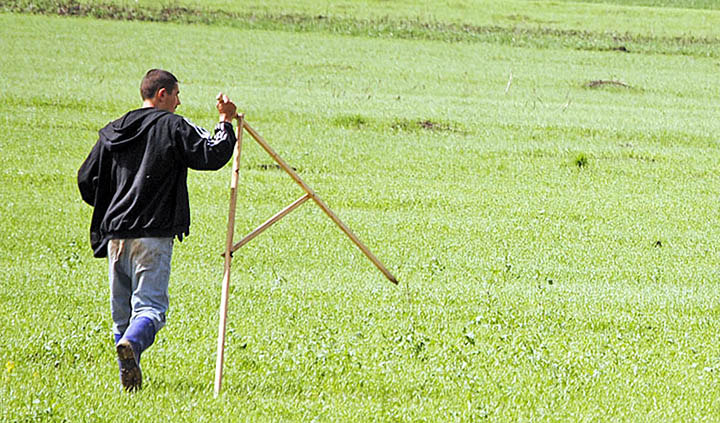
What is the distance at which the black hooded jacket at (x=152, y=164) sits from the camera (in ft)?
21.8

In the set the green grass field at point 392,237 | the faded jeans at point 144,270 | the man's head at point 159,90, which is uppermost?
the man's head at point 159,90

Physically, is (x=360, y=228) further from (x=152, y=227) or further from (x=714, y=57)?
(x=714, y=57)

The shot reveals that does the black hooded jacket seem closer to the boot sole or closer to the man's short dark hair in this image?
the man's short dark hair

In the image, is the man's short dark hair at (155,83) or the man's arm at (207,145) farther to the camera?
the man's short dark hair at (155,83)

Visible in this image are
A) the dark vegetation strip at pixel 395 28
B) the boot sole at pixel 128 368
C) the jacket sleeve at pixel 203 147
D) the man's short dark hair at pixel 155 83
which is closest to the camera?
the boot sole at pixel 128 368

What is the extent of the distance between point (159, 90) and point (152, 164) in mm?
570

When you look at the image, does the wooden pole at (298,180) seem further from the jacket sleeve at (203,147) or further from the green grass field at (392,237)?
the green grass field at (392,237)

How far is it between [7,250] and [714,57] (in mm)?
30439

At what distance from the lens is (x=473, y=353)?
812 centimetres

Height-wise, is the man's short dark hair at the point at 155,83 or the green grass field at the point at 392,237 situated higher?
the man's short dark hair at the point at 155,83

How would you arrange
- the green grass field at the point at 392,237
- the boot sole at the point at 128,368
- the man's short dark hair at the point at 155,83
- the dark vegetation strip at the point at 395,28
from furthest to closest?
the dark vegetation strip at the point at 395,28
the green grass field at the point at 392,237
the man's short dark hair at the point at 155,83
the boot sole at the point at 128,368

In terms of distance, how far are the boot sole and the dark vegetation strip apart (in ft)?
103

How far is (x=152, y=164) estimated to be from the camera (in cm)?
670

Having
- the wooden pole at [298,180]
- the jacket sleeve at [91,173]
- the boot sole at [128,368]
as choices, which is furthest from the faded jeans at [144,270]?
the wooden pole at [298,180]
